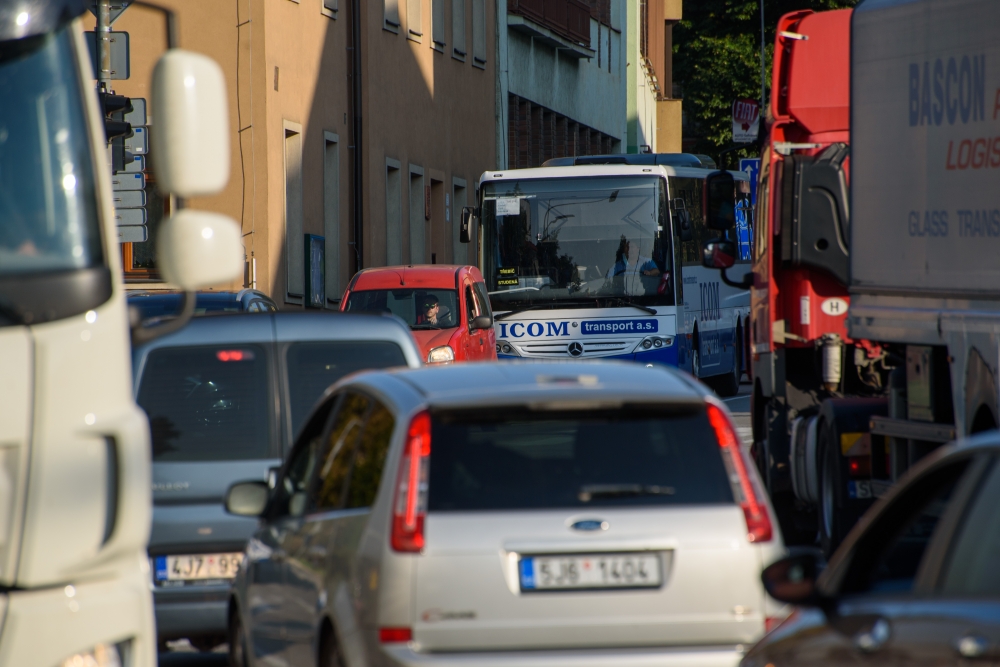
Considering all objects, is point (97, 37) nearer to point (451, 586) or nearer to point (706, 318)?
point (451, 586)

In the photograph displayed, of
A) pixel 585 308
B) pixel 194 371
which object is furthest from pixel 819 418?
pixel 585 308

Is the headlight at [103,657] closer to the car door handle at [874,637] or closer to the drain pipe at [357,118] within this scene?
the car door handle at [874,637]

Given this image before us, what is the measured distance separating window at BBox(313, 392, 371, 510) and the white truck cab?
1.41 m

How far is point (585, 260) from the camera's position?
85.7ft

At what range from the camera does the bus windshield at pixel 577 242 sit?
85.4 ft

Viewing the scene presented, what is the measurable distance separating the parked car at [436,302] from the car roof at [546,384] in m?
17.2

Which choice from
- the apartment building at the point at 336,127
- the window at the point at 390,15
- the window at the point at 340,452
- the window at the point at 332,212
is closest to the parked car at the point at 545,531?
the window at the point at 340,452

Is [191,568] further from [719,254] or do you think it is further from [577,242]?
[577,242]

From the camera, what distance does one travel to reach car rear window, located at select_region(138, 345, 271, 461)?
9.17m

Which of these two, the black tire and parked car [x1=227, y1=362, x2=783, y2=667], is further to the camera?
the black tire

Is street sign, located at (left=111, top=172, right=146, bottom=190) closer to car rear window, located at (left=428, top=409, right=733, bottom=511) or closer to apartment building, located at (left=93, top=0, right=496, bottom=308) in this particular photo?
apartment building, located at (left=93, top=0, right=496, bottom=308)

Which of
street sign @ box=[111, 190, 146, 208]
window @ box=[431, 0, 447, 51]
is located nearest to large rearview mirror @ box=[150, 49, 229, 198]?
street sign @ box=[111, 190, 146, 208]

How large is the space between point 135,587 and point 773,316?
31.4ft

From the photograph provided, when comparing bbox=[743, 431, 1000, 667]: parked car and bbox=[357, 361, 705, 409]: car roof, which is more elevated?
bbox=[357, 361, 705, 409]: car roof
